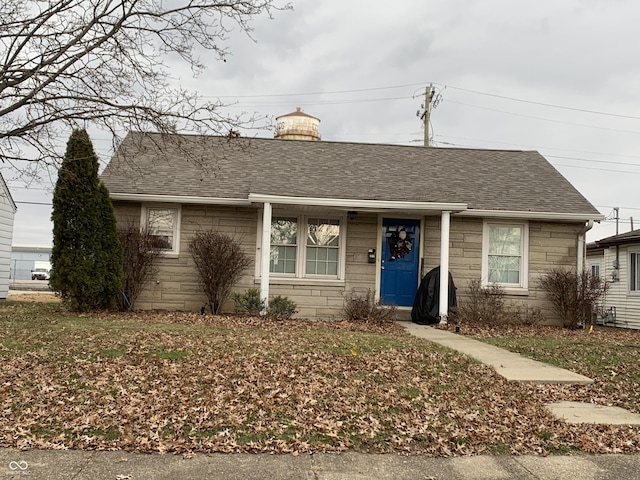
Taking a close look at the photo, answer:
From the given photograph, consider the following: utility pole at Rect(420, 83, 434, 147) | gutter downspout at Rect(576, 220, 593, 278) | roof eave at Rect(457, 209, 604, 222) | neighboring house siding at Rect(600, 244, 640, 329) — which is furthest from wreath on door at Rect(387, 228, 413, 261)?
utility pole at Rect(420, 83, 434, 147)

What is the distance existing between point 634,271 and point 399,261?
8.87 meters

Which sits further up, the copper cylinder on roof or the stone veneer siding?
the copper cylinder on roof

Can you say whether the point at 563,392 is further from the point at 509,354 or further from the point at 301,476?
the point at 301,476

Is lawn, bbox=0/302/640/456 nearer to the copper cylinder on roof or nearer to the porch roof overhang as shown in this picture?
the porch roof overhang

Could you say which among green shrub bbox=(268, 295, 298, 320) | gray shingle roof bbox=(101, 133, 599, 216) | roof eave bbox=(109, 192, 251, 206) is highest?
gray shingle roof bbox=(101, 133, 599, 216)

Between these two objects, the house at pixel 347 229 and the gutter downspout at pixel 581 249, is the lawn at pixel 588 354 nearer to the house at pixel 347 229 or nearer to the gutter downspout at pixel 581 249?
the gutter downspout at pixel 581 249

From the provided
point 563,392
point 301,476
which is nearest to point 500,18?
point 563,392

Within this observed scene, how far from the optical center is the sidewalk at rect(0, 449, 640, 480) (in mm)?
3932

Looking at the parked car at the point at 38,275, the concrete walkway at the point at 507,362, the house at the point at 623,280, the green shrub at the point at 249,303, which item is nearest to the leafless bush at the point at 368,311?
the concrete walkway at the point at 507,362

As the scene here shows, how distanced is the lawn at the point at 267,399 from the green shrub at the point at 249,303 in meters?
3.41

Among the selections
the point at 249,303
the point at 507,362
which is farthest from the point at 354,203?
the point at 507,362

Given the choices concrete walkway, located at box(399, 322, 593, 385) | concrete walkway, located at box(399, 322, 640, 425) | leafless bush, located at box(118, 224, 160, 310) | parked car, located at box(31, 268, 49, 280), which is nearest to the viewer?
concrete walkway, located at box(399, 322, 640, 425)

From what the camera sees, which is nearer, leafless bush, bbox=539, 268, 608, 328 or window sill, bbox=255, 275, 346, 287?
leafless bush, bbox=539, 268, 608, 328

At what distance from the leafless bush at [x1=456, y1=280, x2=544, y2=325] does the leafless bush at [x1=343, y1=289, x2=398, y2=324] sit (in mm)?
1666
